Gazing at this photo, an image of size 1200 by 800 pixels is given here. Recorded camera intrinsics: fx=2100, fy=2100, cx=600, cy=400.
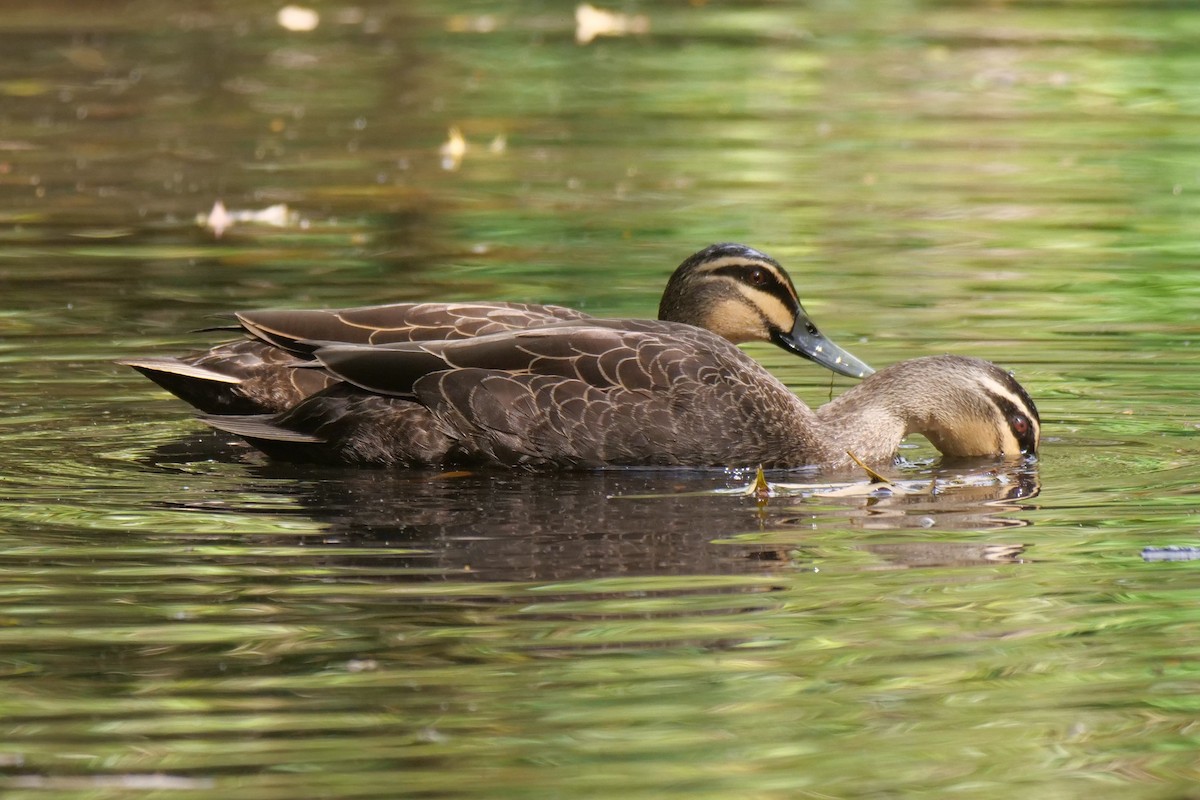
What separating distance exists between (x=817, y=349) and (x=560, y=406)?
1.75m

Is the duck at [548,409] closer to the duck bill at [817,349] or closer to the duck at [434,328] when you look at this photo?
the duck at [434,328]

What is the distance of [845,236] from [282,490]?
6.32 meters

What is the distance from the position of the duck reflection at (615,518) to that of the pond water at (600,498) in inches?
1.0

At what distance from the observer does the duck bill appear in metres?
9.68

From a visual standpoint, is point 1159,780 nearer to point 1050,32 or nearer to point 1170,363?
point 1170,363

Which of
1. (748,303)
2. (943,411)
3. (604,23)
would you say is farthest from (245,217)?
(604,23)

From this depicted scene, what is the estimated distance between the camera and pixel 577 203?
14859 millimetres

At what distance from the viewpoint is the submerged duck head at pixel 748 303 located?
9672mm

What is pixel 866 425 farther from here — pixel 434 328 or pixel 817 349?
pixel 434 328

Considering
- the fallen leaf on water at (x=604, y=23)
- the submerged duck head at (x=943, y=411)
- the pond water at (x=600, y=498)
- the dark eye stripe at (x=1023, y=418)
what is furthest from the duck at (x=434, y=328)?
the fallen leaf on water at (x=604, y=23)

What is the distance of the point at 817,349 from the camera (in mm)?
9734

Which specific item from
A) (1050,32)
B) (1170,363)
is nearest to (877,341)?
(1170,363)

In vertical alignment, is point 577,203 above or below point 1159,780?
above

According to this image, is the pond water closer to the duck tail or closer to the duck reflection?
the duck reflection
